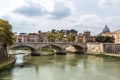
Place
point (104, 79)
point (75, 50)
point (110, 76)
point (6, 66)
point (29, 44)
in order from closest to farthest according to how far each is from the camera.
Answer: point (104, 79), point (110, 76), point (6, 66), point (29, 44), point (75, 50)

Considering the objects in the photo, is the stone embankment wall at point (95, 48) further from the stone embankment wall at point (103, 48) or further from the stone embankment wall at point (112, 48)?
the stone embankment wall at point (112, 48)

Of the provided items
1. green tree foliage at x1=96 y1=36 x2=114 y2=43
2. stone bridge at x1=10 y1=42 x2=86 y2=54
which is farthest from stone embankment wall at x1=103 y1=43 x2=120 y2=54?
green tree foliage at x1=96 y1=36 x2=114 y2=43

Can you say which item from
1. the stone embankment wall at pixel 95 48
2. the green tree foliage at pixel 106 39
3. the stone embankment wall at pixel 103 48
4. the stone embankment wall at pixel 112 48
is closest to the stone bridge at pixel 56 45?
the stone embankment wall at pixel 95 48

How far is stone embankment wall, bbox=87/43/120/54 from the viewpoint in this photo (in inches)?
1551

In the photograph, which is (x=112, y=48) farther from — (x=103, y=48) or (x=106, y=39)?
(x=106, y=39)

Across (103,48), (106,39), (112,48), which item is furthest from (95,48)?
(106,39)

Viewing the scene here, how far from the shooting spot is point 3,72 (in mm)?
20312

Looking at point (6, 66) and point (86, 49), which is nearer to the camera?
point (6, 66)

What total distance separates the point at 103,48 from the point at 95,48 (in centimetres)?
252

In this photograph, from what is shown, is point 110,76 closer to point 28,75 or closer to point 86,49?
point 28,75

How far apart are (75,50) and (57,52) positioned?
5.69 m

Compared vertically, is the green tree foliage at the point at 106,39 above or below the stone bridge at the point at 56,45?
above

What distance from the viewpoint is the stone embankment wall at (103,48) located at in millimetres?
39394

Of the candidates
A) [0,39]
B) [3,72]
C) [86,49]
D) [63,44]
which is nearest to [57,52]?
[63,44]
